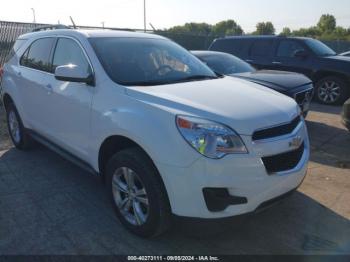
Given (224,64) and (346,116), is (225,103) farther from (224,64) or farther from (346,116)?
(224,64)

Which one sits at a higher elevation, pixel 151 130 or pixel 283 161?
pixel 151 130

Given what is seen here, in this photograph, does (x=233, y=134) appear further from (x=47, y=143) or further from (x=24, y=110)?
(x=24, y=110)

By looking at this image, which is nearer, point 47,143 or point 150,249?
point 150,249

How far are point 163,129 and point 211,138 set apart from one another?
0.38 meters

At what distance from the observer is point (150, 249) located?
3143 mm

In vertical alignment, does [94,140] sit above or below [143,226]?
above

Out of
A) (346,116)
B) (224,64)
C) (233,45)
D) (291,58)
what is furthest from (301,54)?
(346,116)

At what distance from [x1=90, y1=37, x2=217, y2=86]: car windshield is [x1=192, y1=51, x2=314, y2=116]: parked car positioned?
2104 millimetres

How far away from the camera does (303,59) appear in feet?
32.9

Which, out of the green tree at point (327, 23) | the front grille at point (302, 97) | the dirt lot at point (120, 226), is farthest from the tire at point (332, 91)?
the green tree at point (327, 23)

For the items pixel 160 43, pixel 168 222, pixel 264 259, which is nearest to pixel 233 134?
pixel 168 222

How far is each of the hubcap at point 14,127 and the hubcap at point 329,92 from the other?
25.3 feet

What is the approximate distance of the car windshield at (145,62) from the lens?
11.9 ft

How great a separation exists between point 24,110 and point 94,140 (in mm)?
2136
